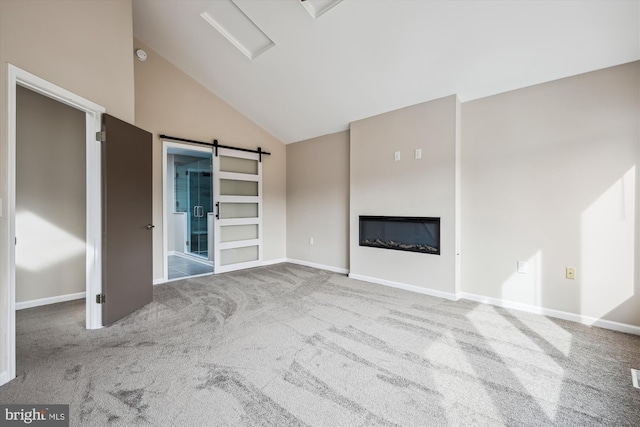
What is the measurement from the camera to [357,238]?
406 centimetres

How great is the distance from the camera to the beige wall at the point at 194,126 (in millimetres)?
3789

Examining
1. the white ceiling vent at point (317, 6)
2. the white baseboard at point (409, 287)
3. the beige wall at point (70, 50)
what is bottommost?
the white baseboard at point (409, 287)

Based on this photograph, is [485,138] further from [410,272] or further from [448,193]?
[410,272]

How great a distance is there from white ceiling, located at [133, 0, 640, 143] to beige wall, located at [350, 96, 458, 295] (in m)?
0.25

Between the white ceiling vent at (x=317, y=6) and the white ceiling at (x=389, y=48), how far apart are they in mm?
51

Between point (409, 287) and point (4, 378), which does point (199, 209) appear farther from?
point (409, 287)

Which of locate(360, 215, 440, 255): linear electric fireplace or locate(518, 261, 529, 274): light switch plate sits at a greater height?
locate(360, 215, 440, 255): linear electric fireplace

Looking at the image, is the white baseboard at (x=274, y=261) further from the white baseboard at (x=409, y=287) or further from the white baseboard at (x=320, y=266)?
the white baseboard at (x=409, y=287)

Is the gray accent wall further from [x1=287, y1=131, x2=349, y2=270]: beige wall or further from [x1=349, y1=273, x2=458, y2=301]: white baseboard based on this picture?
[x1=287, y1=131, x2=349, y2=270]: beige wall

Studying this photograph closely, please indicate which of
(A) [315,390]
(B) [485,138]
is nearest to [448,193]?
(B) [485,138]

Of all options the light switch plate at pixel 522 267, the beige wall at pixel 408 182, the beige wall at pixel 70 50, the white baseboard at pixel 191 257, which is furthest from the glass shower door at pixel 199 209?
the light switch plate at pixel 522 267

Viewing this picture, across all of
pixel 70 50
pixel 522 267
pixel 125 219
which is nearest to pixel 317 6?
pixel 70 50

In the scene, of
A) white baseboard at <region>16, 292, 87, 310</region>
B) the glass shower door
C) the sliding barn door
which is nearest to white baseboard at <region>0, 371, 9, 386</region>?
white baseboard at <region>16, 292, 87, 310</region>

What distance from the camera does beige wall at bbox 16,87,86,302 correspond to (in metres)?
2.94
